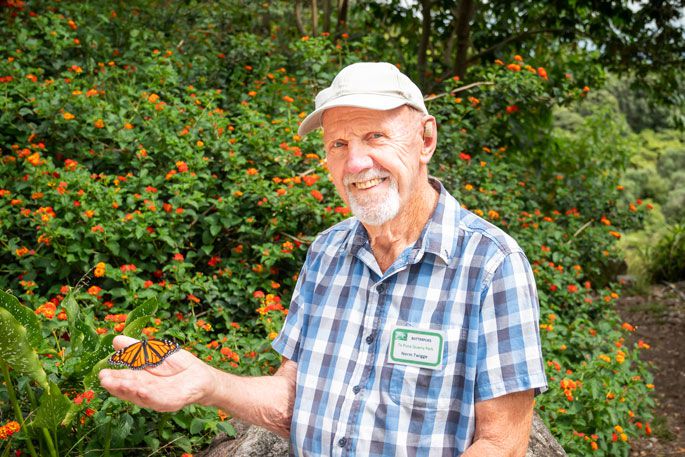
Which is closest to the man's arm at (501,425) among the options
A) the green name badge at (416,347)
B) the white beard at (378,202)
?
the green name badge at (416,347)

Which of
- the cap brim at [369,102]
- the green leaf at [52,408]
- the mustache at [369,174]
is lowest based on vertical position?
the green leaf at [52,408]

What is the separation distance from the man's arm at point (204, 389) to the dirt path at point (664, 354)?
8.37 feet

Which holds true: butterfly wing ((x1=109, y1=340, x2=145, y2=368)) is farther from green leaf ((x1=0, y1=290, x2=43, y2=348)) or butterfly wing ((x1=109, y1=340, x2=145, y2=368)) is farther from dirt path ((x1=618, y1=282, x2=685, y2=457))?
dirt path ((x1=618, y1=282, x2=685, y2=457))

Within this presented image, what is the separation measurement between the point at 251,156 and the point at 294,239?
28.9 inches

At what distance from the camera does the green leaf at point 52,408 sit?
6.74ft

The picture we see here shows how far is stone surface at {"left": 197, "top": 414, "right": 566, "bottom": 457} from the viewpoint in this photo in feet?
7.56

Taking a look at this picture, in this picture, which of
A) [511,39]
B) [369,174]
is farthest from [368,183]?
[511,39]

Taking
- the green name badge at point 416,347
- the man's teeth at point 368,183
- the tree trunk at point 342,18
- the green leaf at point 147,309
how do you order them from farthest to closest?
the tree trunk at point 342,18 → the green leaf at point 147,309 → the man's teeth at point 368,183 → the green name badge at point 416,347

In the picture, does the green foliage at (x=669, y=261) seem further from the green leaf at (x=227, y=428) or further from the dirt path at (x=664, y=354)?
the green leaf at (x=227, y=428)

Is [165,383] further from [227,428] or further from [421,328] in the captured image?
[227,428]

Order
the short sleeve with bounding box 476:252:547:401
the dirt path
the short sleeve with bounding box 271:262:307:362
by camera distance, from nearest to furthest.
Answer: the short sleeve with bounding box 476:252:547:401, the short sleeve with bounding box 271:262:307:362, the dirt path

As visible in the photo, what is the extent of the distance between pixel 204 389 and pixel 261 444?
0.70 meters

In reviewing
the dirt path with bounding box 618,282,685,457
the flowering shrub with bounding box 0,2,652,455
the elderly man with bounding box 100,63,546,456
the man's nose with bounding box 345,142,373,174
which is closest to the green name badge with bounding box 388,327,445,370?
the elderly man with bounding box 100,63,546,456

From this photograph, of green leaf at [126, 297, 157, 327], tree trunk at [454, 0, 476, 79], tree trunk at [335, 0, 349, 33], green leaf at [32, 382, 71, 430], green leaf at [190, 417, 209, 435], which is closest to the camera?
green leaf at [32, 382, 71, 430]
